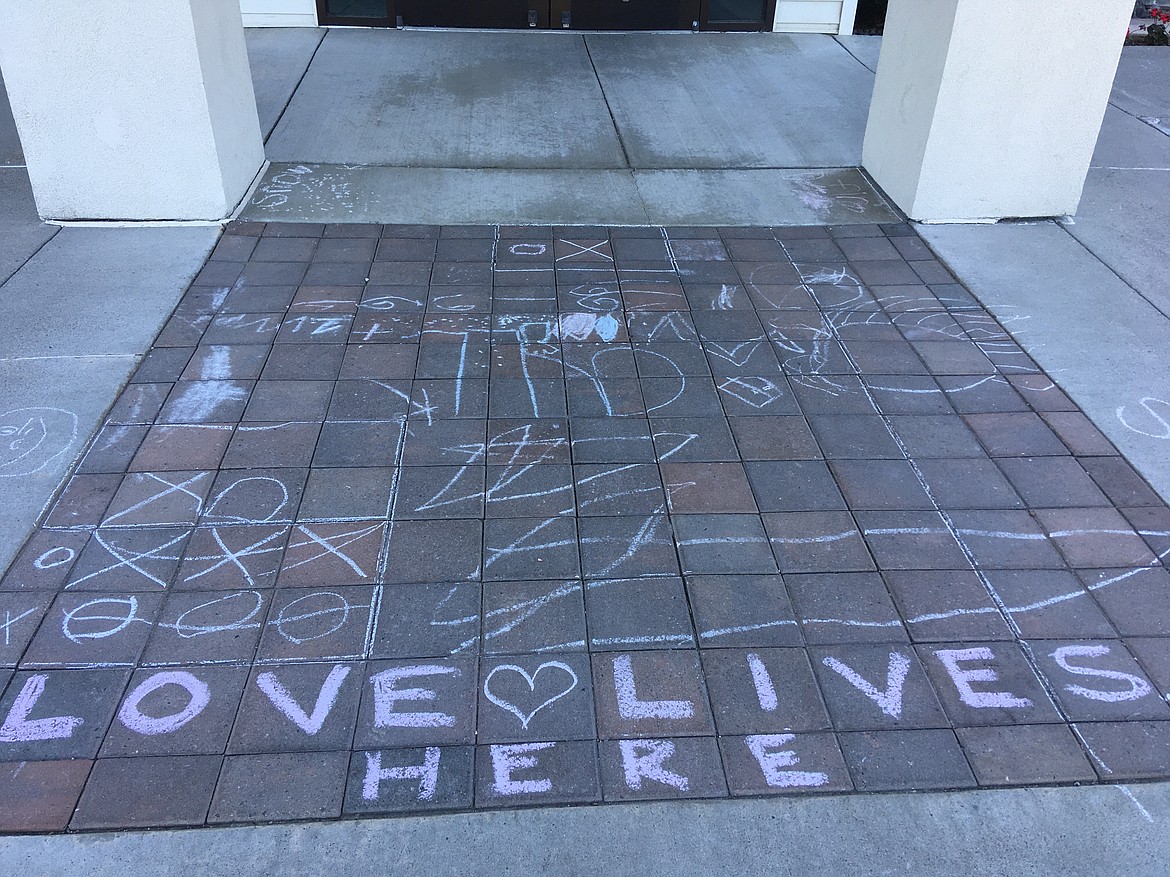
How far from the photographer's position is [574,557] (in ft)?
11.8

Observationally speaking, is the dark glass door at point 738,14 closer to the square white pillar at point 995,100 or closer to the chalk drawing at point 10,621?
the square white pillar at point 995,100

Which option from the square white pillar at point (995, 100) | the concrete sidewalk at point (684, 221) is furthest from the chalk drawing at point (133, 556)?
the square white pillar at point (995, 100)

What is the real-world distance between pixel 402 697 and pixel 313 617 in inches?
19.9

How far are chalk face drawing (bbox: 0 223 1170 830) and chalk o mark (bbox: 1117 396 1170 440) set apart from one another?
2cm

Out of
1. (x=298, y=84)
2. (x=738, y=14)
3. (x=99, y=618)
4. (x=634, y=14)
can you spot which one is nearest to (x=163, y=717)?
(x=99, y=618)

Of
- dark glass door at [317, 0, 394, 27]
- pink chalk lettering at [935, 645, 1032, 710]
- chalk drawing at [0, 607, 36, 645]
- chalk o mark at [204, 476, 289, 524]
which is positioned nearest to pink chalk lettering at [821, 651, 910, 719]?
pink chalk lettering at [935, 645, 1032, 710]

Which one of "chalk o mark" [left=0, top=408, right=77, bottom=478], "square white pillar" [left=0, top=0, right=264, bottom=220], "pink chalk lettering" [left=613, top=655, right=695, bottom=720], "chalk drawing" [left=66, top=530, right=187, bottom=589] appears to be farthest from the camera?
"square white pillar" [left=0, top=0, right=264, bottom=220]

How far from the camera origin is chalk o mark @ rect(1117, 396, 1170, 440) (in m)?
4.34

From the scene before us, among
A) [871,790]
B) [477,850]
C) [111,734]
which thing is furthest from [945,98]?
[111,734]

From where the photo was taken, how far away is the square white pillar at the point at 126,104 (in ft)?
17.5

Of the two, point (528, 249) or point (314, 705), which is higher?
point (528, 249)

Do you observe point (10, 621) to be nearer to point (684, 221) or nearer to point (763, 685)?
point (763, 685)

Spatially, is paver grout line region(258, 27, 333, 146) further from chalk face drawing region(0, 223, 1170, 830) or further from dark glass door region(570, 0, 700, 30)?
dark glass door region(570, 0, 700, 30)

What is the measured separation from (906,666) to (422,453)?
2.15 metres
